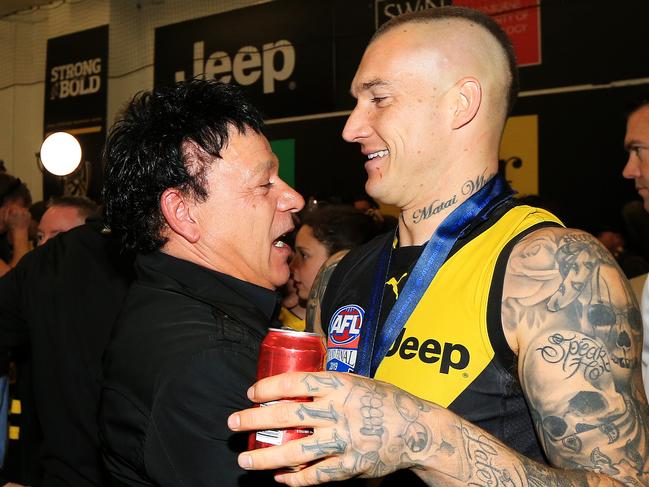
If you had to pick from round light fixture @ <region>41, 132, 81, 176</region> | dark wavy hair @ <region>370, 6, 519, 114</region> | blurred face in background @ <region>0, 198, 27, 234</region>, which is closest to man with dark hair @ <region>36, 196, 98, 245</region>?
blurred face in background @ <region>0, 198, 27, 234</region>

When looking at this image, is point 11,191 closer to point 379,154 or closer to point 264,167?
point 264,167

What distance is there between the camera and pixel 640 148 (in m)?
3.04

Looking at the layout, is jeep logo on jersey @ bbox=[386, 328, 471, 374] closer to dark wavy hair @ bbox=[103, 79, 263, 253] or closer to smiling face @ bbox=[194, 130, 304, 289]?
smiling face @ bbox=[194, 130, 304, 289]

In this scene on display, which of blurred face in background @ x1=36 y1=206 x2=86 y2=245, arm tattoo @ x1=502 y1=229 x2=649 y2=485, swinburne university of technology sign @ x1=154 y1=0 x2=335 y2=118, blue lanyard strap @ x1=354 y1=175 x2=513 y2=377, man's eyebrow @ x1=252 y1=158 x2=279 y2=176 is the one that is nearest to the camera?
arm tattoo @ x1=502 y1=229 x2=649 y2=485

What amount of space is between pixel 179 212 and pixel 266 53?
289 inches

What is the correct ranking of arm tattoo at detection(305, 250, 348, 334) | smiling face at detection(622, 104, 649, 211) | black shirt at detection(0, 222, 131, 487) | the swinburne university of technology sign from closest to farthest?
arm tattoo at detection(305, 250, 348, 334), black shirt at detection(0, 222, 131, 487), smiling face at detection(622, 104, 649, 211), the swinburne university of technology sign

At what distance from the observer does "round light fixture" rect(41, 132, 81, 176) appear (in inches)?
279

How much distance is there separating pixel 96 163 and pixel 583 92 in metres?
5.75

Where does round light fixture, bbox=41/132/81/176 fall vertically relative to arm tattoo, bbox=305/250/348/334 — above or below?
above

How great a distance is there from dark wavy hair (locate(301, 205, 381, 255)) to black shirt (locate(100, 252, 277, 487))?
1.88m

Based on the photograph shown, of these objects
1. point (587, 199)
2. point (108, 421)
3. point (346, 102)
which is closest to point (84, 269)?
point (108, 421)

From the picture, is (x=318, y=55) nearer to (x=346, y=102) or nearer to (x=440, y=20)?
(x=346, y=102)

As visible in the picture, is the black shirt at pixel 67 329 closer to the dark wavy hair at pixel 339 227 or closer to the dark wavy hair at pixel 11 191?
the dark wavy hair at pixel 339 227

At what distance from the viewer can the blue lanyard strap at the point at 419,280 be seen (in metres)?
1.59
